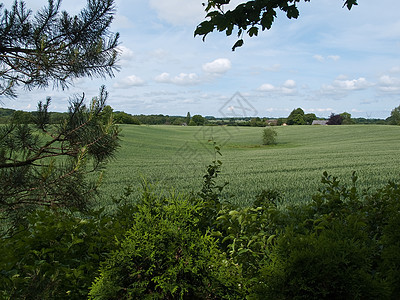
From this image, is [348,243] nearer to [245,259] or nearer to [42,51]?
[245,259]

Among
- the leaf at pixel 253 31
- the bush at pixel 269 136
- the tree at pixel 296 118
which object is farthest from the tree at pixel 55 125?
the tree at pixel 296 118

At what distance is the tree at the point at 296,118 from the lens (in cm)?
6162

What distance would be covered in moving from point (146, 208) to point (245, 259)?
93 cm

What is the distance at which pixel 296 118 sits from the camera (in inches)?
2462

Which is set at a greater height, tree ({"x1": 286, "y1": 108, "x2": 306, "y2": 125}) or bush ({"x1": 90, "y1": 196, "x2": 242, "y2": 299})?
tree ({"x1": 286, "y1": 108, "x2": 306, "y2": 125})

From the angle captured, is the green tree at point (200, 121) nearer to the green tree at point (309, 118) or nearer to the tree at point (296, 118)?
the tree at point (296, 118)

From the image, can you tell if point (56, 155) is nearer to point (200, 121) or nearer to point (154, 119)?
point (200, 121)

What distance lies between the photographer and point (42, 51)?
10.6ft

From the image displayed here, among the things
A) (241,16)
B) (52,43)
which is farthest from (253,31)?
(52,43)

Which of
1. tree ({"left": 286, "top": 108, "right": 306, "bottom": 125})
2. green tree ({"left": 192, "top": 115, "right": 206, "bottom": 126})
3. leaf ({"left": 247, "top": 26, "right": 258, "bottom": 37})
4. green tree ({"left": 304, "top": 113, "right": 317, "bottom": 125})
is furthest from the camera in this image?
green tree ({"left": 304, "top": 113, "right": 317, "bottom": 125})

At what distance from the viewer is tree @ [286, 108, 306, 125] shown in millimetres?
61625

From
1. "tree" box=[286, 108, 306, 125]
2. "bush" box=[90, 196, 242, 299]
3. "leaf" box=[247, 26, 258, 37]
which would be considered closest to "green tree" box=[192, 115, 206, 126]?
"leaf" box=[247, 26, 258, 37]

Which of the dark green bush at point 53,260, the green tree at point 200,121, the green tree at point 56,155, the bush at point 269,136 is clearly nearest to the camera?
the dark green bush at point 53,260

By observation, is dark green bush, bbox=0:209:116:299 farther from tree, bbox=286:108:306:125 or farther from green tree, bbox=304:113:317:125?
green tree, bbox=304:113:317:125
